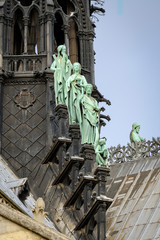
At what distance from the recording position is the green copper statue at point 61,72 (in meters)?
36.4

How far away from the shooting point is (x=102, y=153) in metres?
35.6

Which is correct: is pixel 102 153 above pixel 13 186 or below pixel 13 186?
above

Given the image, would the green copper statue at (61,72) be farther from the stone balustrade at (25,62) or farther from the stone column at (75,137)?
the stone column at (75,137)

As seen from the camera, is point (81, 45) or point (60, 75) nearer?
point (60, 75)

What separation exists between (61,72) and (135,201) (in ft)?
19.4

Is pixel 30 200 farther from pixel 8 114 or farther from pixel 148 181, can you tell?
pixel 148 181

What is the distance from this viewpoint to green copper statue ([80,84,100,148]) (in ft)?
118

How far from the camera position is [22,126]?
3662 centimetres

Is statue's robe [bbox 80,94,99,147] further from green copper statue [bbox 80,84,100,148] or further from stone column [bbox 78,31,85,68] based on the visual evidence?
stone column [bbox 78,31,85,68]

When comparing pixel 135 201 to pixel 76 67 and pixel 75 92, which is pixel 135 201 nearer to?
pixel 75 92

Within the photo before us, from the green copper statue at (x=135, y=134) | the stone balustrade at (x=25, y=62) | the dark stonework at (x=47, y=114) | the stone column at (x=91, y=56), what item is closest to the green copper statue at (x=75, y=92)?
the dark stonework at (x=47, y=114)

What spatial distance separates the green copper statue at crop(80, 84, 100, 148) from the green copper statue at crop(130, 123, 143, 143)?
543 centimetres

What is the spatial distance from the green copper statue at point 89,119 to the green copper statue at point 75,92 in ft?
0.65

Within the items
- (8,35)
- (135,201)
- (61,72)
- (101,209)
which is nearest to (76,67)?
(61,72)
